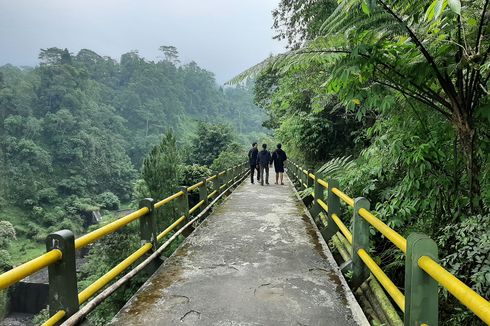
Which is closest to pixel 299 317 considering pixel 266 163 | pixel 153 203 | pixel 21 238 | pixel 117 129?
pixel 153 203

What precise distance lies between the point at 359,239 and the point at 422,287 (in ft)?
5.22

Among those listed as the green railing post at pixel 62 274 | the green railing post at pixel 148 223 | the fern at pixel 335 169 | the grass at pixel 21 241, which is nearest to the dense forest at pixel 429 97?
the fern at pixel 335 169

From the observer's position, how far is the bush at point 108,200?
64350 mm

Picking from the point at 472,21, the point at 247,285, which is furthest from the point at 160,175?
the point at 472,21

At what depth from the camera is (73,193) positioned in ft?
211

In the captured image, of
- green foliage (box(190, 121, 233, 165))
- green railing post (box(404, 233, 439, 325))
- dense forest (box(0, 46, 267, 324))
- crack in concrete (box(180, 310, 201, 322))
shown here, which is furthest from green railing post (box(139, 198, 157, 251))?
green foliage (box(190, 121, 233, 165))

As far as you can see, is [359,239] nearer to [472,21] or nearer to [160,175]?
[472,21]

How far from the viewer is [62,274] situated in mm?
2809

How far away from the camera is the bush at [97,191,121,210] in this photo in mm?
64350

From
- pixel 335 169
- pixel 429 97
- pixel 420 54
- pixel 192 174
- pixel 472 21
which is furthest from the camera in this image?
pixel 192 174

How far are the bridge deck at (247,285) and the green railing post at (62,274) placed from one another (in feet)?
1.96

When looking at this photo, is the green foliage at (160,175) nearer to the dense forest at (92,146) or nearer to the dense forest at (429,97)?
the dense forest at (92,146)

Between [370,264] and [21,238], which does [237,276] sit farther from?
[21,238]

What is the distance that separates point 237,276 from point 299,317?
1200 mm
